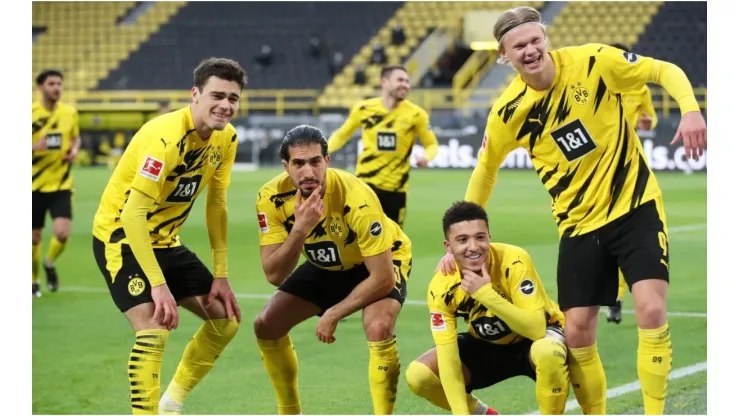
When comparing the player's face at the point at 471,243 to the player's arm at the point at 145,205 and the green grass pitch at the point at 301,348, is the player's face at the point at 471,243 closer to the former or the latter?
the green grass pitch at the point at 301,348

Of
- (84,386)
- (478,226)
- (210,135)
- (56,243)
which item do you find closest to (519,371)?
(478,226)

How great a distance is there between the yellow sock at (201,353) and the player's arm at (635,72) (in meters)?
2.50

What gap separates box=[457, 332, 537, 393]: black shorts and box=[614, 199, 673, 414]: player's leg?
60 cm

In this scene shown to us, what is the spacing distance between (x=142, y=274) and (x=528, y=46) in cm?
230

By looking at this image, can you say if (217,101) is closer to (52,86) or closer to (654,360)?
(654,360)

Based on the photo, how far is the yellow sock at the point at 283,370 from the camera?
6.13 m

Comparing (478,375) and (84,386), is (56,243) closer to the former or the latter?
(84,386)

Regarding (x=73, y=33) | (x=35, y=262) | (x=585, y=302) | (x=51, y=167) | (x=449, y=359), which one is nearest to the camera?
(x=449, y=359)

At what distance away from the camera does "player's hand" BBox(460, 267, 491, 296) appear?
16.9ft

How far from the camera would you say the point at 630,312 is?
9.63 metres

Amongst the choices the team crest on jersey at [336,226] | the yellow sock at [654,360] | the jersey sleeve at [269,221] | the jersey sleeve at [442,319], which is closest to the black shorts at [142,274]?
the jersey sleeve at [269,221]

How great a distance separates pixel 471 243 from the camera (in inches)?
207

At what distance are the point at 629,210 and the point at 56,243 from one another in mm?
7275

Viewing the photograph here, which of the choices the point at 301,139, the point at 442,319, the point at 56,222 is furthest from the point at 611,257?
the point at 56,222
